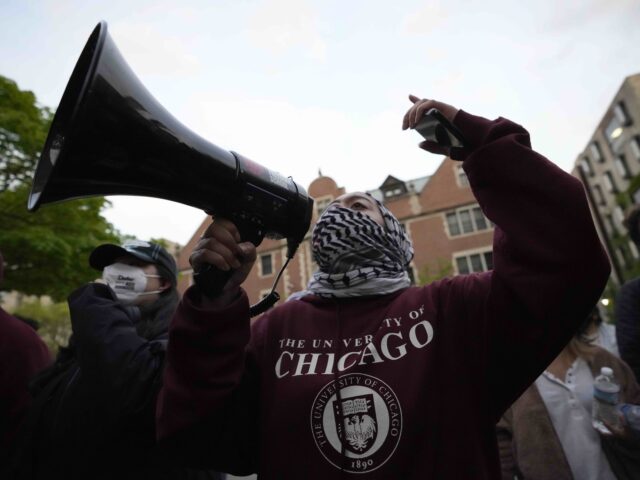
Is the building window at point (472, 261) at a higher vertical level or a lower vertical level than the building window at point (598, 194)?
lower

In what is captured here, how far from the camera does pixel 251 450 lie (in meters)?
1.38

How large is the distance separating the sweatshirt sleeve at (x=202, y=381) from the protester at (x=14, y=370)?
1572mm

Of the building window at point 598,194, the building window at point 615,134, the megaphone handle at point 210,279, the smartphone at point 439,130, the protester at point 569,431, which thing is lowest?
the protester at point 569,431

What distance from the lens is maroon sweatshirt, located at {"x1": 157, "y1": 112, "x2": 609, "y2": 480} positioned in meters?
1.02

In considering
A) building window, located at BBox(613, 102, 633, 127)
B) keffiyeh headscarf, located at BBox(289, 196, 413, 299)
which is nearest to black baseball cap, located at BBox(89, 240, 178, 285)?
keffiyeh headscarf, located at BBox(289, 196, 413, 299)

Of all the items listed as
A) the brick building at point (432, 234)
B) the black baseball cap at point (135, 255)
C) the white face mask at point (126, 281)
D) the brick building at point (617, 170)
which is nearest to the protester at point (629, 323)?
the black baseball cap at point (135, 255)

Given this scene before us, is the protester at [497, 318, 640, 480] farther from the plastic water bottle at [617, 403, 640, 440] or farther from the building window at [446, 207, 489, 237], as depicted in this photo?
the building window at [446, 207, 489, 237]

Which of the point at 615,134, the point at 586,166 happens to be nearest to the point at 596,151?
the point at 586,166

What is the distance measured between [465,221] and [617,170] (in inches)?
708

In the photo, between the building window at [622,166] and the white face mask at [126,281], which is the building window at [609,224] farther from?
the white face mask at [126,281]

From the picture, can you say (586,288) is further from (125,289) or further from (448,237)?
(448,237)

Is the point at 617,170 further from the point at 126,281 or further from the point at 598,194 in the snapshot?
the point at 126,281

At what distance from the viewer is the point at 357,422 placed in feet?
3.70

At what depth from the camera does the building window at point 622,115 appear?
25.6 meters
